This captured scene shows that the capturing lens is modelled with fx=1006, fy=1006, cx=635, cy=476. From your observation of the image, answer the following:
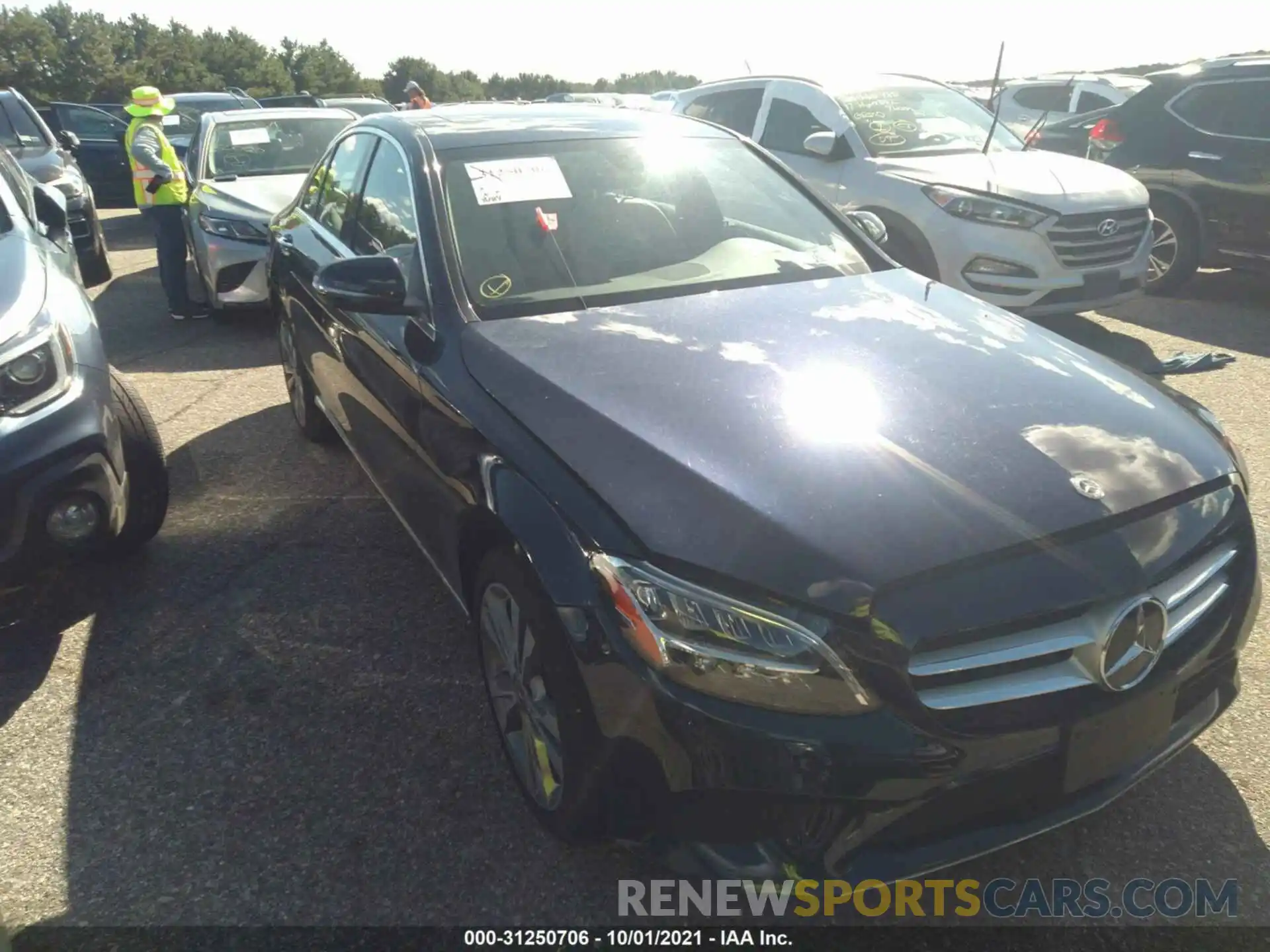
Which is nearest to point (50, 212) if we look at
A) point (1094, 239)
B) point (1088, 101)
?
point (1094, 239)

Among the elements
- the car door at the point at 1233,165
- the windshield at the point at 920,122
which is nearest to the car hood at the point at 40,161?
the windshield at the point at 920,122

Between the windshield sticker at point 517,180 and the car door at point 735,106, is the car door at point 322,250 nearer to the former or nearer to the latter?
the windshield sticker at point 517,180

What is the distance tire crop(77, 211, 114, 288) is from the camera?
8.98 m

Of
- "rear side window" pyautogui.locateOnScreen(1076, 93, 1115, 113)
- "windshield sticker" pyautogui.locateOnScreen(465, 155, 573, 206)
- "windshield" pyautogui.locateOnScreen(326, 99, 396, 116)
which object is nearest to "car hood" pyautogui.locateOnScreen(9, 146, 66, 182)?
"windshield" pyautogui.locateOnScreen(326, 99, 396, 116)

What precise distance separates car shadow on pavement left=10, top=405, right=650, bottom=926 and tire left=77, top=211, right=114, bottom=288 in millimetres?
5945

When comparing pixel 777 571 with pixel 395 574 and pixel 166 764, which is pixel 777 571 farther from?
pixel 395 574

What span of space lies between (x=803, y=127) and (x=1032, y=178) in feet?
5.36

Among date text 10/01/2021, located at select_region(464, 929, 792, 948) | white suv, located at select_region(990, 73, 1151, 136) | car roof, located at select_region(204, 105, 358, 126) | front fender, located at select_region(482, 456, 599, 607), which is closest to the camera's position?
front fender, located at select_region(482, 456, 599, 607)

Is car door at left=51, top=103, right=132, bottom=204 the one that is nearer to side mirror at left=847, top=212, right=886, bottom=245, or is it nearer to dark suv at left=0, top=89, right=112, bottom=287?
dark suv at left=0, top=89, right=112, bottom=287

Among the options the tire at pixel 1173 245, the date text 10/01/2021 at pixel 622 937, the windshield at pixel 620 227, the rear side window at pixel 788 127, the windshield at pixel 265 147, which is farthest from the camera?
the windshield at pixel 265 147

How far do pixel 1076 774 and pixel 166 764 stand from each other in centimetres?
230

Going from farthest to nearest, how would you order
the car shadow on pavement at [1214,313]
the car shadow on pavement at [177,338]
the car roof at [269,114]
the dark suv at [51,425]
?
the car roof at [269,114] < the car shadow on pavement at [177,338] < the car shadow on pavement at [1214,313] < the dark suv at [51,425]

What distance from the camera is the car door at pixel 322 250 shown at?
12.8 feet

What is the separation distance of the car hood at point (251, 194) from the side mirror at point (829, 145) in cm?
363
